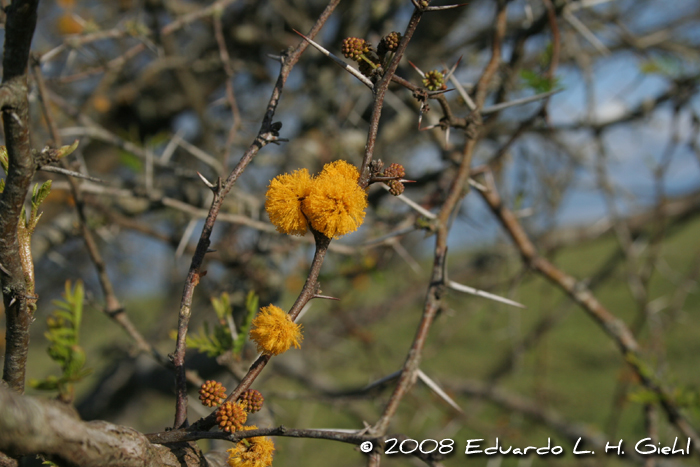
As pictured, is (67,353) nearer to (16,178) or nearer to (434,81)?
(16,178)

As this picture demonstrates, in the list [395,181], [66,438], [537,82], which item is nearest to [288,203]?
[395,181]

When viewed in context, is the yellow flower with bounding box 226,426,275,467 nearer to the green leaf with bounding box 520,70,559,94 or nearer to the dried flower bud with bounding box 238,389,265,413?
the dried flower bud with bounding box 238,389,265,413

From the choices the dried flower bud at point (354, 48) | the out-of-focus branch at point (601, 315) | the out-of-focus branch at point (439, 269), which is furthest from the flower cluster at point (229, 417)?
the out-of-focus branch at point (601, 315)

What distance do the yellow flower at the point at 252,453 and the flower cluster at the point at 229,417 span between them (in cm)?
6

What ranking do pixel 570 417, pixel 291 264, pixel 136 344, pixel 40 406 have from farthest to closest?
1. pixel 570 417
2. pixel 291 264
3. pixel 136 344
4. pixel 40 406

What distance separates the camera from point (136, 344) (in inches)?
53.6

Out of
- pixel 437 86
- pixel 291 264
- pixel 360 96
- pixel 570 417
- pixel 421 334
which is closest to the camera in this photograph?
pixel 437 86

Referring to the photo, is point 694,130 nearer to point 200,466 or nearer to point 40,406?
point 200,466

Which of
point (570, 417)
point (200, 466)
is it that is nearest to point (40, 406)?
point (200, 466)

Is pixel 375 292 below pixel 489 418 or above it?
above

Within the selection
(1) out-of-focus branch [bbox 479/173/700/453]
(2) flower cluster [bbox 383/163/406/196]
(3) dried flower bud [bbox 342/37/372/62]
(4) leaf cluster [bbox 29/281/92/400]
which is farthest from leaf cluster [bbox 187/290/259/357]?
(1) out-of-focus branch [bbox 479/173/700/453]

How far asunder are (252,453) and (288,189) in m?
0.44

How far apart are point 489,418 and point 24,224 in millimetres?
6060

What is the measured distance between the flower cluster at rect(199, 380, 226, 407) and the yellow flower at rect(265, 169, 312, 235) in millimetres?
286
